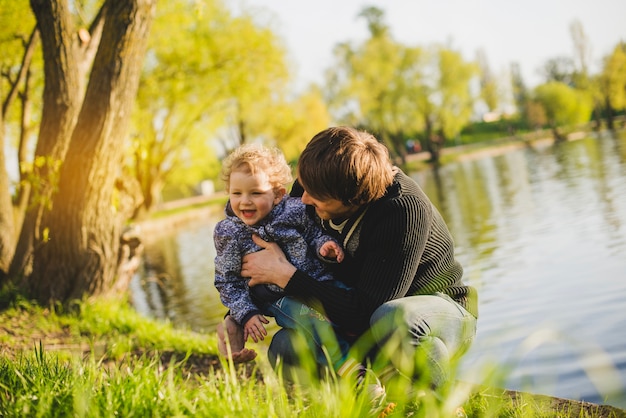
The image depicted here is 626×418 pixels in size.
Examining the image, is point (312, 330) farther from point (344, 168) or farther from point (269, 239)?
point (344, 168)

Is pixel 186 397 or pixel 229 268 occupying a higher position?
pixel 229 268

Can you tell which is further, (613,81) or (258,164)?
(613,81)

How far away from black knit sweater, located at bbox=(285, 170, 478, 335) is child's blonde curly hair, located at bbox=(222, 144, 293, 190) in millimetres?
457

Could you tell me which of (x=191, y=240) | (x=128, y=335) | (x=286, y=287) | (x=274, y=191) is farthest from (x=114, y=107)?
(x=191, y=240)

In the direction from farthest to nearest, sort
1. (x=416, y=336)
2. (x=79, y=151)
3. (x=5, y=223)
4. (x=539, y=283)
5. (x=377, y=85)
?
(x=377, y=85) → (x=5, y=223) → (x=539, y=283) → (x=79, y=151) → (x=416, y=336)

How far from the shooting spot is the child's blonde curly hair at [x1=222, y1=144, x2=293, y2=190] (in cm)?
296

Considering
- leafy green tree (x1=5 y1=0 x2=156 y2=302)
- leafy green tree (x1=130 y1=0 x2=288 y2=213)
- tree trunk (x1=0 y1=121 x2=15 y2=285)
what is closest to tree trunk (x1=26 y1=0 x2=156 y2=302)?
leafy green tree (x1=5 y1=0 x2=156 y2=302)

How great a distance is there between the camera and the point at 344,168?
8.27ft

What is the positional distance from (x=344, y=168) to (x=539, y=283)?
13.3 ft

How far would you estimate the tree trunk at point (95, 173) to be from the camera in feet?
17.9

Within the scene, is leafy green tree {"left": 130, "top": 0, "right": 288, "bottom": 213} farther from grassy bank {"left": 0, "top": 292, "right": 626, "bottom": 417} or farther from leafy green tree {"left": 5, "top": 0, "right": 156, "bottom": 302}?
grassy bank {"left": 0, "top": 292, "right": 626, "bottom": 417}

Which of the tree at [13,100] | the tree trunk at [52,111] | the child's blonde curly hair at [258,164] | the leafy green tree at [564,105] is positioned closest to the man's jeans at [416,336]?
the child's blonde curly hair at [258,164]

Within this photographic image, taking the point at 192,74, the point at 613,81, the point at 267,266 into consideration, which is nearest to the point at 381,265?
the point at 267,266

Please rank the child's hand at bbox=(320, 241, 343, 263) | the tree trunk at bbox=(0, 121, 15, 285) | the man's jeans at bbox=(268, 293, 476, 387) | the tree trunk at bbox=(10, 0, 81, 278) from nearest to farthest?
the man's jeans at bbox=(268, 293, 476, 387), the child's hand at bbox=(320, 241, 343, 263), the tree trunk at bbox=(10, 0, 81, 278), the tree trunk at bbox=(0, 121, 15, 285)
